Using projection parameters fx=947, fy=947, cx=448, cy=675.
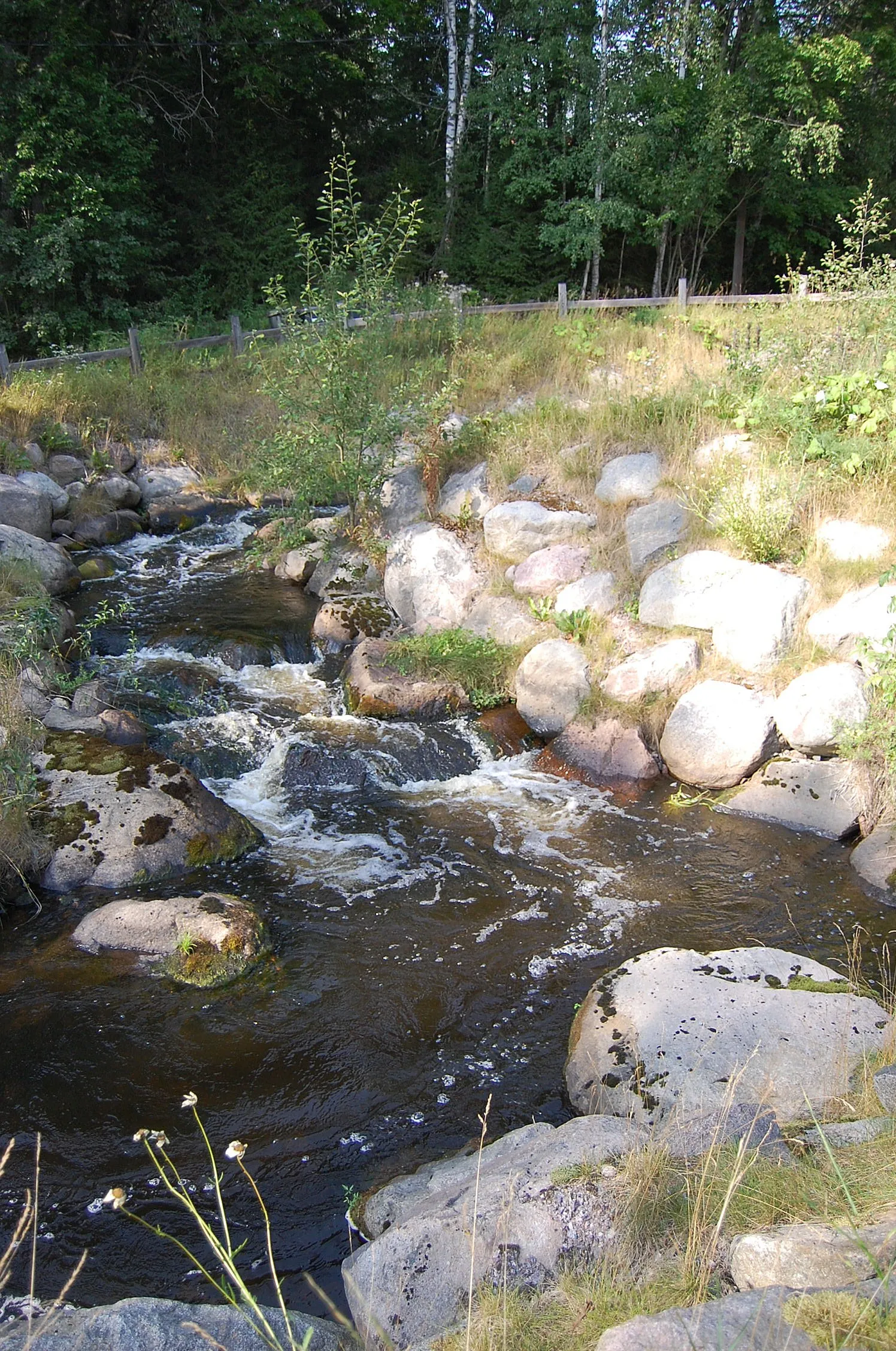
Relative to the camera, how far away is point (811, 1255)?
2016 millimetres

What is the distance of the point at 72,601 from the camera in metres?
9.52

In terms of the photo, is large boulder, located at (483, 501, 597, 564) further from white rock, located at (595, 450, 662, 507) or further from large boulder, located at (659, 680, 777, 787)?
large boulder, located at (659, 680, 777, 787)

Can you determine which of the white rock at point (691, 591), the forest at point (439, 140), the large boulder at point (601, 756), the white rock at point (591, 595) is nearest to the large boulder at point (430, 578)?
the white rock at point (591, 595)

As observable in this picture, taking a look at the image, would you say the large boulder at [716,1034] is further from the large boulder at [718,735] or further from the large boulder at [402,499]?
the large boulder at [402,499]

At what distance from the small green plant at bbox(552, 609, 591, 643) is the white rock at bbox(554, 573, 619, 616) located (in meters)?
0.04

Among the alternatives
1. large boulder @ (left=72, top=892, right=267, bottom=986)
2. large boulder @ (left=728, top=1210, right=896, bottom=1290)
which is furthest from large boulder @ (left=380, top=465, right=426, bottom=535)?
large boulder @ (left=728, top=1210, right=896, bottom=1290)

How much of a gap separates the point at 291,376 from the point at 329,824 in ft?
16.6

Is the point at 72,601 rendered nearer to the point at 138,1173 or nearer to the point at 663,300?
the point at 138,1173

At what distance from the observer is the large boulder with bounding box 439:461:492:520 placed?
9.30 metres

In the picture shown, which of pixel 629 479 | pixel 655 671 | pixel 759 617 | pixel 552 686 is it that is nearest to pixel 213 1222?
pixel 552 686

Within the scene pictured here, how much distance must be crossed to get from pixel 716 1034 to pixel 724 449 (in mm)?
5745

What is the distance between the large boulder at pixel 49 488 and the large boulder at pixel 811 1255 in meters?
10.5

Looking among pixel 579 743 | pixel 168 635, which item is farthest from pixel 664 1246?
pixel 168 635

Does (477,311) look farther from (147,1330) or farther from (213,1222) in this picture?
(147,1330)
